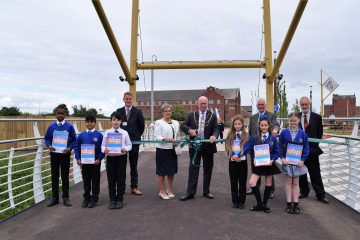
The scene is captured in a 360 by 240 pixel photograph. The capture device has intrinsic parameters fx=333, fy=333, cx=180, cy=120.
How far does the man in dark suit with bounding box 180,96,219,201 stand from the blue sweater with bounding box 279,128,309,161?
3.72ft

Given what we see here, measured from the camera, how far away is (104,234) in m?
4.07

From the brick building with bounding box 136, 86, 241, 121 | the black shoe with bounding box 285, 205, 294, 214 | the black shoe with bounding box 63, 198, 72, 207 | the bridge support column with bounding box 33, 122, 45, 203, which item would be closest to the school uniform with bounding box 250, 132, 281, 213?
→ the black shoe with bounding box 285, 205, 294, 214

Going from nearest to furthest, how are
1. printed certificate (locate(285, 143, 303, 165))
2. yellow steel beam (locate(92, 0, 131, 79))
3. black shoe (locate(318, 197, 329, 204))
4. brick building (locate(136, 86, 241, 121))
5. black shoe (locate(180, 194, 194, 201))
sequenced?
printed certificate (locate(285, 143, 303, 165)) < black shoe (locate(318, 197, 329, 204)) < black shoe (locate(180, 194, 194, 201)) < yellow steel beam (locate(92, 0, 131, 79)) < brick building (locate(136, 86, 241, 121))

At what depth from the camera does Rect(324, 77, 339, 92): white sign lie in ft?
66.2

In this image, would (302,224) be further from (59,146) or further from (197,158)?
(59,146)

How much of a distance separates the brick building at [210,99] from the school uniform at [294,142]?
85.2 metres

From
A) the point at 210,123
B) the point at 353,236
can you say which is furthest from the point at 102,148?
the point at 353,236

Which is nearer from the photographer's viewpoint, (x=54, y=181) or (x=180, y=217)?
(x=180, y=217)

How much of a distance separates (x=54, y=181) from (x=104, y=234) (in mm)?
1836

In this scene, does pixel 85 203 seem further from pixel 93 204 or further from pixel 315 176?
pixel 315 176

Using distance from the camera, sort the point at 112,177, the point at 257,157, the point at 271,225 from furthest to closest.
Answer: the point at 112,177
the point at 257,157
the point at 271,225

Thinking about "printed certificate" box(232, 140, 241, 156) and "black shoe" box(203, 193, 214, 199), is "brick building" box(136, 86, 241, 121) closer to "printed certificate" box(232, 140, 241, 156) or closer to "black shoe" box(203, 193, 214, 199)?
"black shoe" box(203, 193, 214, 199)

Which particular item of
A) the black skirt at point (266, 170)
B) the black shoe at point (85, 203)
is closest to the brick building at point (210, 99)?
the black shoe at point (85, 203)

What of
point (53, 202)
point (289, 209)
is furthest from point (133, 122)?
point (289, 209)
